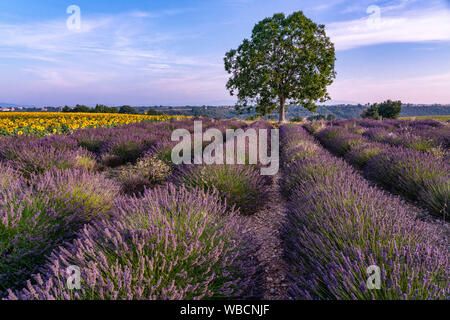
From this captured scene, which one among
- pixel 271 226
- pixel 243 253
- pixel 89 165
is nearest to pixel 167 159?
pixel 89 165

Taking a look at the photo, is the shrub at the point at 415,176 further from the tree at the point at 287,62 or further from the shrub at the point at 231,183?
the tree at the point at 287,62

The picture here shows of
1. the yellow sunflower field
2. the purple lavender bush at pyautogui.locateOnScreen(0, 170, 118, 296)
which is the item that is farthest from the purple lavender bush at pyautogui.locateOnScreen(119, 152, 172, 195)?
the yellow sunflower field

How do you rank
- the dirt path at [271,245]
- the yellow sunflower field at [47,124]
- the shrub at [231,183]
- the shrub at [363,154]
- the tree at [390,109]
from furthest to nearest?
the tree at [390,109], the yellow sunflower field at [47,124], the shrub at [363,154], the shrub at [231,183], the dirt path at [271,245]

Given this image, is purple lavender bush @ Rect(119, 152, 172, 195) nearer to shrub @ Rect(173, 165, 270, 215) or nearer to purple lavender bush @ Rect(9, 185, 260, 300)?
shrub @ Rect(173, 165, 270, 215)

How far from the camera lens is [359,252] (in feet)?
4.57

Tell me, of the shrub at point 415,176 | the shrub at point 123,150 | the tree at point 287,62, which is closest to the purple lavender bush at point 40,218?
the shrub at point 123,150

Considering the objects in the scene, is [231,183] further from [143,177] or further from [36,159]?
[36,159]

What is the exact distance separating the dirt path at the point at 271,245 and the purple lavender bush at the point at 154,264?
330mm

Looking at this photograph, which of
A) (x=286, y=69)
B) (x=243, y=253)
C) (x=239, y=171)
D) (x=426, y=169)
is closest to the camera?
(x=243, y=253)

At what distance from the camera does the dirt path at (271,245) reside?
6.76 ft

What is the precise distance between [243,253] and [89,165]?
4.54 m

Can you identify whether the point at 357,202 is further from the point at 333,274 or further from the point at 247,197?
the point at 247,197

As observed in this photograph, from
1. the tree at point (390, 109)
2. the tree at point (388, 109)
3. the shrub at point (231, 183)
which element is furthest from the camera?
the tree at point (390, 109)

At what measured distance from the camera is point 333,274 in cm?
145
